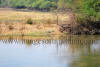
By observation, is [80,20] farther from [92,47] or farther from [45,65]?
[45,65]

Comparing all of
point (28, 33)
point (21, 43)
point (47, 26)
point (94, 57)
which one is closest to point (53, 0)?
point (47, 26)

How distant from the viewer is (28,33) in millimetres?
28969

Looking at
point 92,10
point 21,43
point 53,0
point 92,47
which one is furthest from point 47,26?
point 53,0

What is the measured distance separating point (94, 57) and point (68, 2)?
45.9ft

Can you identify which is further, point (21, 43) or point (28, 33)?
point (28, 33)

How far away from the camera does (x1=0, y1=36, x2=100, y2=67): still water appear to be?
59.2 ft

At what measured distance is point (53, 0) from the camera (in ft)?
226

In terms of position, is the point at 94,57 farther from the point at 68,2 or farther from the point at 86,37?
the point at 68,2

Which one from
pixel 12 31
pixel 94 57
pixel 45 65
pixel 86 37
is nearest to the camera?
pixel 45 65

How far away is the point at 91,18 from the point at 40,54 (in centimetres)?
1151

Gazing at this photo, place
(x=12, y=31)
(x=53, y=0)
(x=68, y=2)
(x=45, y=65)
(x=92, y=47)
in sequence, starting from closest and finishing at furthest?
1. (x=45, y=65)
2. (x=92, y=47)
3. (x=12, y=31)
4. (x=68, y=2)
5. (x=53, y=0)

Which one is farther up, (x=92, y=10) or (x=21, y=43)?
(x=92, y=10)

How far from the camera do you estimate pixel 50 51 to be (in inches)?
851

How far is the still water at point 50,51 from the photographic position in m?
18.0
